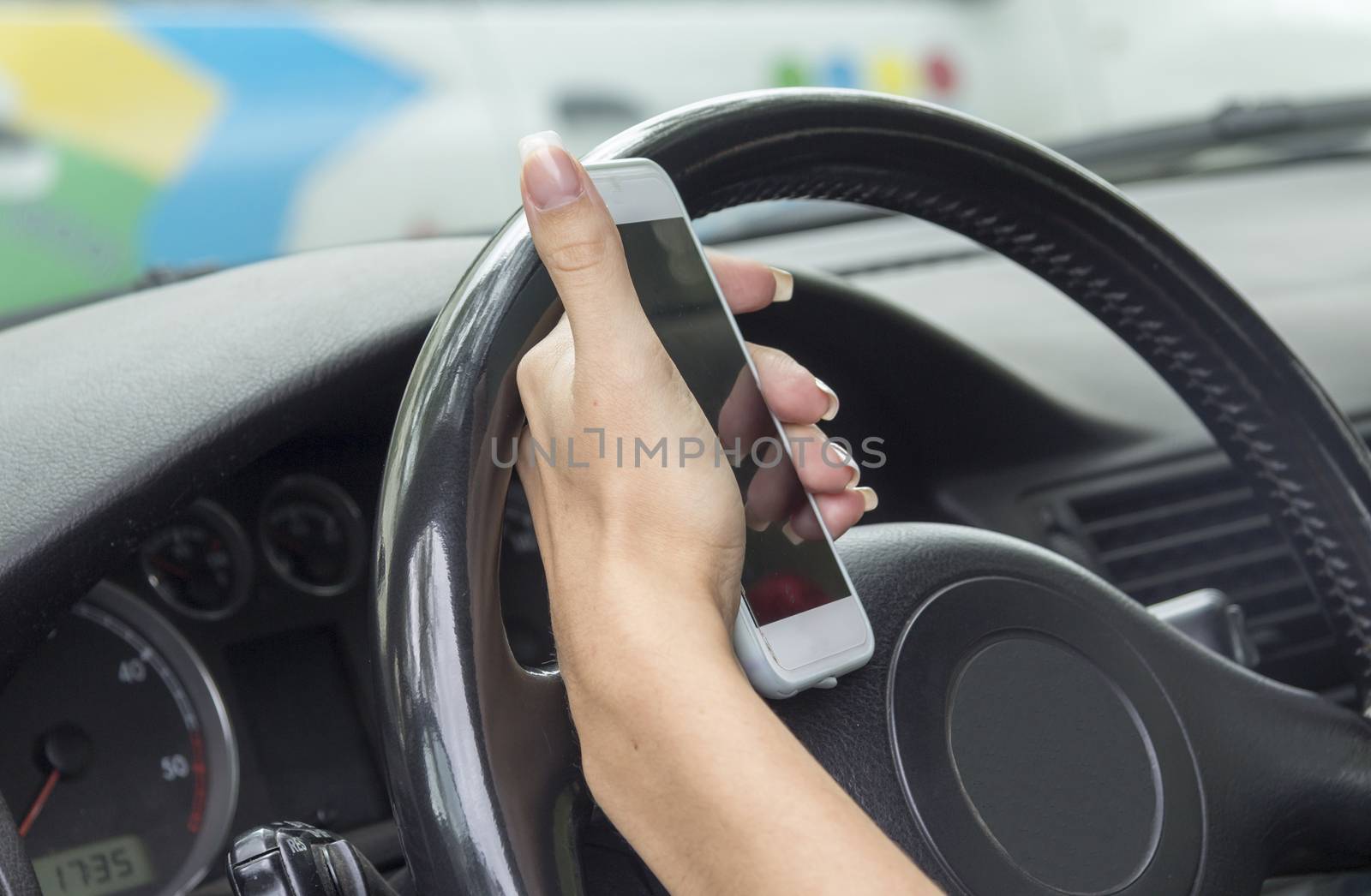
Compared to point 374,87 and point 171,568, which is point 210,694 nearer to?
point 171,568

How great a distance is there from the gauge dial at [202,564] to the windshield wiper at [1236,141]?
1.51 metres

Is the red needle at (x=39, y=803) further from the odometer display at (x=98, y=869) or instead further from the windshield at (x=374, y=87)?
the windshield at (x=374, y=87)

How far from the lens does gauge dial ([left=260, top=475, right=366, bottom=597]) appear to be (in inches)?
51.8

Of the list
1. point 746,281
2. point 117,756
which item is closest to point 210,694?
point 117,756

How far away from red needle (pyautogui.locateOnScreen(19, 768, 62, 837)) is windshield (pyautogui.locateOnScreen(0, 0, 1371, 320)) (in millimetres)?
1432

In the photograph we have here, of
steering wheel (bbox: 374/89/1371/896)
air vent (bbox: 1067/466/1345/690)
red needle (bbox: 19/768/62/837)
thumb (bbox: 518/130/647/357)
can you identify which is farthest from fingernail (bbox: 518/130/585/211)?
air vent (bbox: 1067/466/1345/690)

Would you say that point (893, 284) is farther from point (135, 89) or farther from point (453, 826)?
point (135, 89)

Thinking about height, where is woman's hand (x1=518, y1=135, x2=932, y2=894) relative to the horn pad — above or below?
above

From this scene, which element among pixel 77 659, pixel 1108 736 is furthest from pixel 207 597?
pixel 1108 736

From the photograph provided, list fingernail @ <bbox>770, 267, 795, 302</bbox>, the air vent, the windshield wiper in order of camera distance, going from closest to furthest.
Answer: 1. fingernail @ <bbox>770, 267, 795, 302</bbox>
2. the air vent
3. the windshield wiper

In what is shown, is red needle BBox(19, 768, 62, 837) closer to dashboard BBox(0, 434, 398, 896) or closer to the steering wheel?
dashboard BBox(0, 434, 398, 896)

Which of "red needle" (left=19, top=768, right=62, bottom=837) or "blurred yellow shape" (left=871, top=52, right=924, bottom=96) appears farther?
"blurred yellow shape" (left=871, top=52, right=924, bottom=96)

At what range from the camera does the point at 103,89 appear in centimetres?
261

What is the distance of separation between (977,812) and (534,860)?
28 cm
